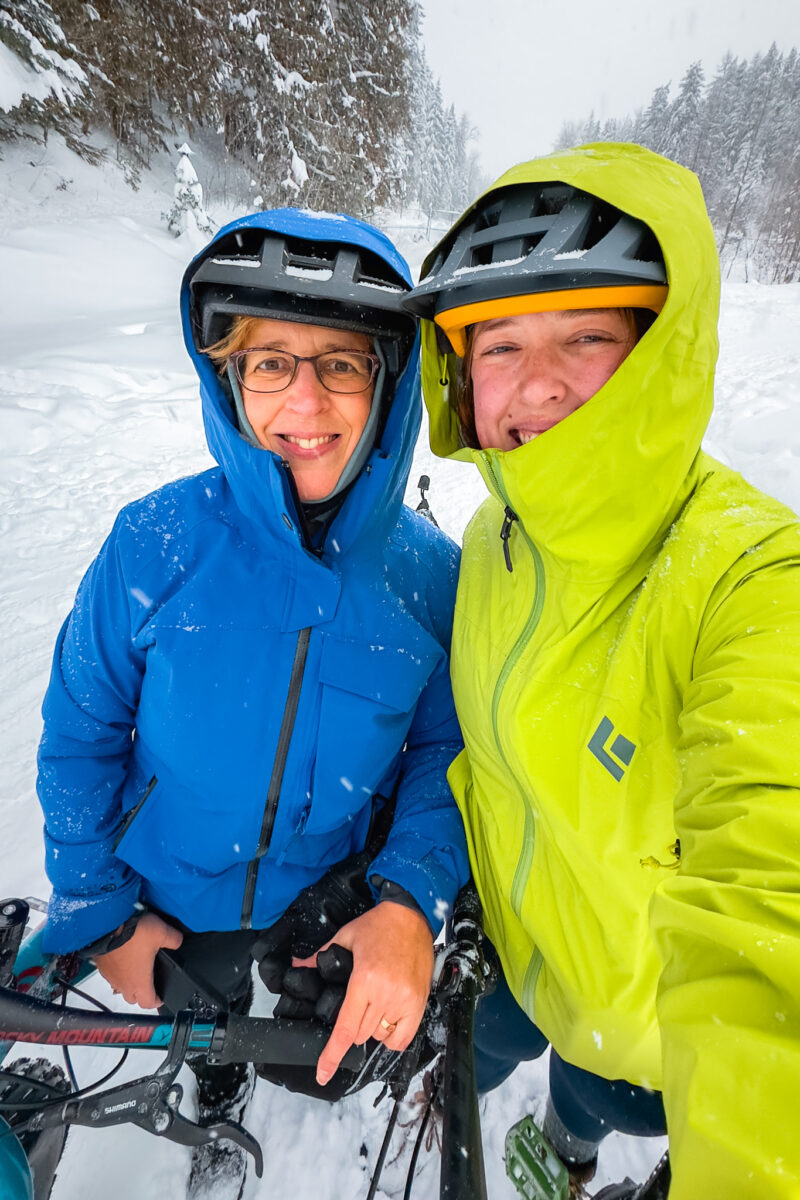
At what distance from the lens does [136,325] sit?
10.4 meters

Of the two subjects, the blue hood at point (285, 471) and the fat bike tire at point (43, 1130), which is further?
the blue hood at point (285, 471)

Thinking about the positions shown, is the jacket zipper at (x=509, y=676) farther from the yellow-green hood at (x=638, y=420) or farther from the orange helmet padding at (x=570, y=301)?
the orange helmet padding at (x=570, y=301)

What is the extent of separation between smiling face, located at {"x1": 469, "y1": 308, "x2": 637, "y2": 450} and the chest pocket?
0.72 m

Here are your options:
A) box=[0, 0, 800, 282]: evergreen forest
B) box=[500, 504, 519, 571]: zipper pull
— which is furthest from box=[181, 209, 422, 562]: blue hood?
box=[0, 0, 800, 282]: evergreen forest

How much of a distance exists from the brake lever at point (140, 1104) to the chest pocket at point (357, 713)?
56cm

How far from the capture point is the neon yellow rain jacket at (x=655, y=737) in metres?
0.62

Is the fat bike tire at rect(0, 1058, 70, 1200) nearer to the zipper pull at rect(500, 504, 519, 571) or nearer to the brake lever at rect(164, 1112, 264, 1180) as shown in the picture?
the brake lever at rect(164, 1112, 264, 1180)

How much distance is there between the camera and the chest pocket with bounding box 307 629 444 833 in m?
1.52

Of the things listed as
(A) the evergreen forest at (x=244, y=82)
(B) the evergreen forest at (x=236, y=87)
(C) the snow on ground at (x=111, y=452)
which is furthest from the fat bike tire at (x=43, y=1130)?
(A) the evergreen forest at (x=244, y=82)

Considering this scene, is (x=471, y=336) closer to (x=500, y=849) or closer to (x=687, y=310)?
(x=687, y=310)

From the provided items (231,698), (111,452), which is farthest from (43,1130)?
(111,452)

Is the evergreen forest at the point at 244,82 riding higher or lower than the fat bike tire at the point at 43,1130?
higher

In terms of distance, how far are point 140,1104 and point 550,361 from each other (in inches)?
82.6


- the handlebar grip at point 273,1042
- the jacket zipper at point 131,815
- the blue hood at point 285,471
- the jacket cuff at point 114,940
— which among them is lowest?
the jacket cuff at point 114,940
